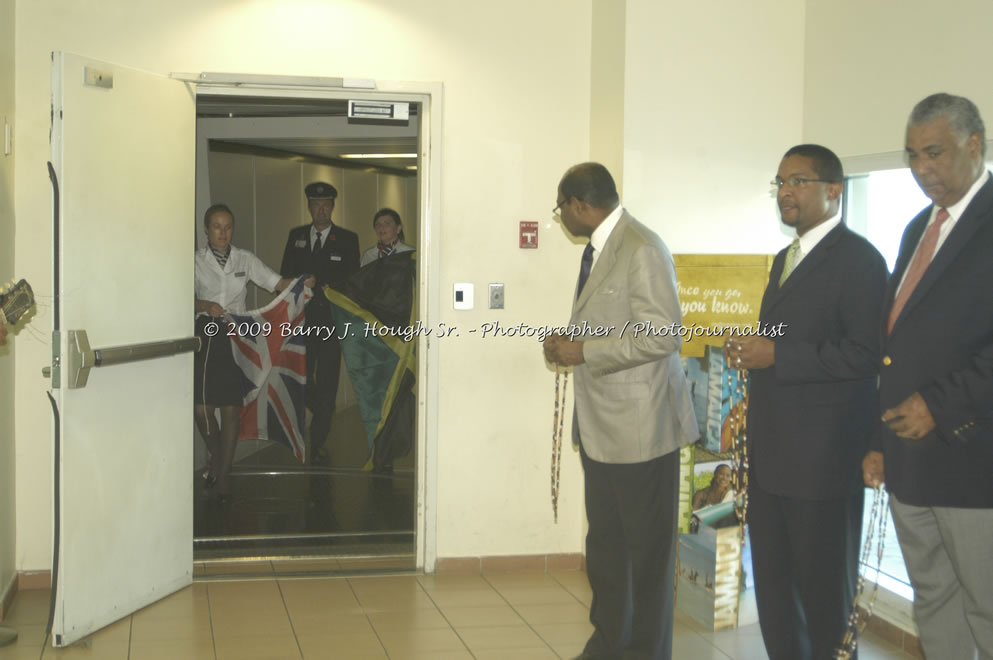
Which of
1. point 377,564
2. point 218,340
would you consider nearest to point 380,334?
point 218,340

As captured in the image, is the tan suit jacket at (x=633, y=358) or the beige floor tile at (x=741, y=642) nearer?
the tan suit jacket at (x=633, y=358)

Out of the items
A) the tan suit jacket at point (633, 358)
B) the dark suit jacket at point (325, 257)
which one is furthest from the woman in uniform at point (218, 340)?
the tan suit jacket at point (633, 358)

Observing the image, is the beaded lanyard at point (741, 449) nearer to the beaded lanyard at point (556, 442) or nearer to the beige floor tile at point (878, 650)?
the beaded lanyard at point (556, 442)

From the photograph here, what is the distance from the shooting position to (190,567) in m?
4.40

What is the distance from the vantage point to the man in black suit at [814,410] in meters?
2.64

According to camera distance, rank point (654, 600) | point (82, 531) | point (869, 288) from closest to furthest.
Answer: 1. point (869, 288)
2. point (654, 600)
3. point (82, 531)

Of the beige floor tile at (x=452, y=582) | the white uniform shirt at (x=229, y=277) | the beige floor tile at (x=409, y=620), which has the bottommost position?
the beige floor tile at (x=409, y=620)

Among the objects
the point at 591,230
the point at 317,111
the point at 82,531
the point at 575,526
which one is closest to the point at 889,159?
the point at 591,230

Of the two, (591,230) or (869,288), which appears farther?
(591,230)

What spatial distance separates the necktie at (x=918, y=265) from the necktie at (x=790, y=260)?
38cm

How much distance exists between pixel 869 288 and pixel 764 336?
0.31m

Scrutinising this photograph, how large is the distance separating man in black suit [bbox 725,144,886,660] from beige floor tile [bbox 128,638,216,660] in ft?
6.94

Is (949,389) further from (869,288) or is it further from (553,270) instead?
(553,270)

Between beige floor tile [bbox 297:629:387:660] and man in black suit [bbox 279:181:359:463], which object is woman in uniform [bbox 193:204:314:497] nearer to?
man in black suit [bbox 279:181:359:463]
